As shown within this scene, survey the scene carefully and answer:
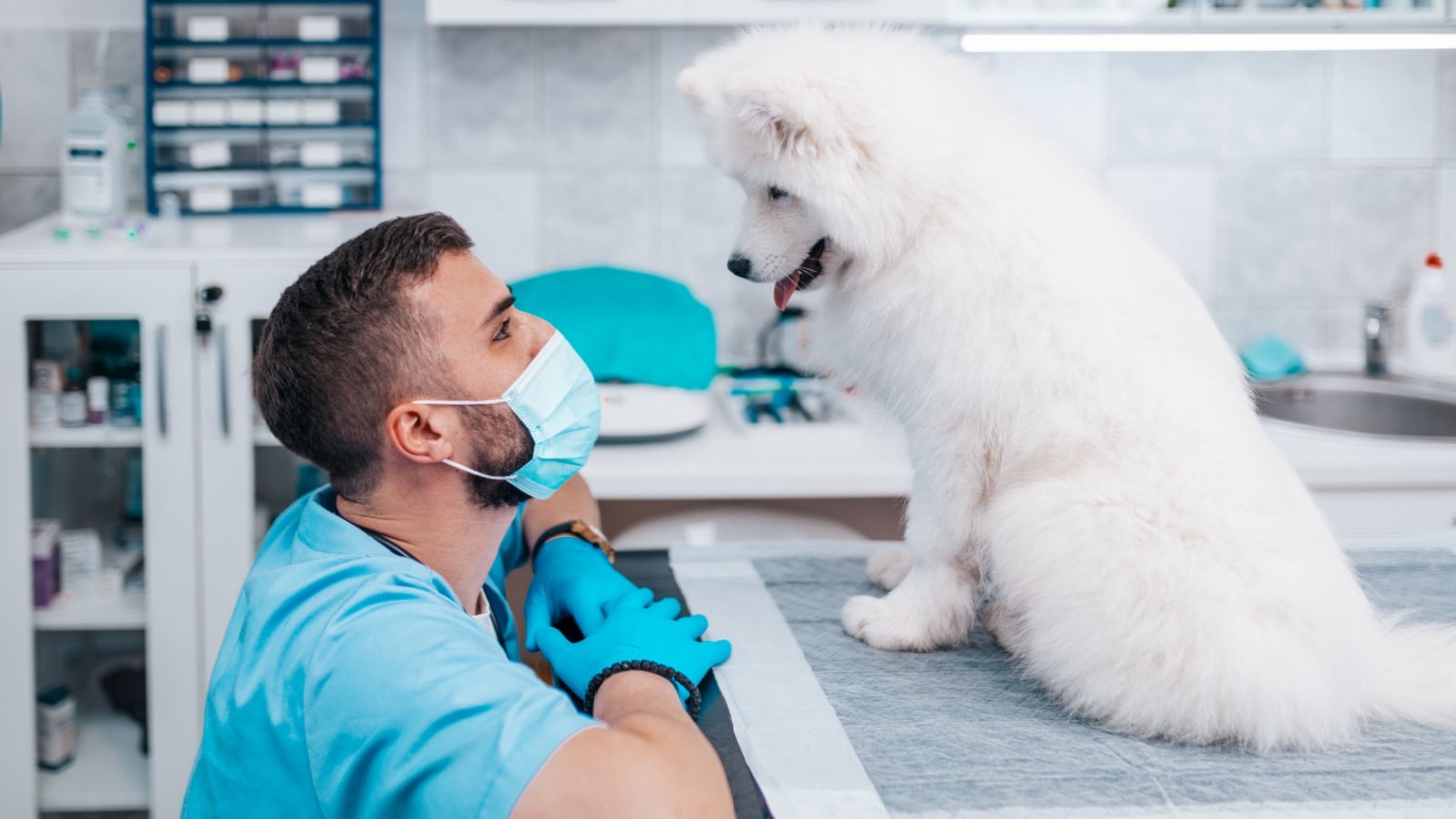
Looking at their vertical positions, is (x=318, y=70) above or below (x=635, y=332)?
above

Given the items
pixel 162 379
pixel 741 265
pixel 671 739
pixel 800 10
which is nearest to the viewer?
pixel 671 739

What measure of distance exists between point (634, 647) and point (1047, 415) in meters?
0.43

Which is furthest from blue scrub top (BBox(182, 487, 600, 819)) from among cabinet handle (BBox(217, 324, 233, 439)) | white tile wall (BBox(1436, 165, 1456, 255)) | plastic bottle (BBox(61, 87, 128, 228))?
white tile wall (BBox(1436, 165, 1456, 255))

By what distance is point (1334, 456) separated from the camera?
206 centimetres

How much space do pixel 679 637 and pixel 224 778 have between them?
413mm

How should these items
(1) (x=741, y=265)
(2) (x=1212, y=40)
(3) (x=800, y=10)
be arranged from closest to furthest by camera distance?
(1) (x=741, y=265) < (3) (x=800, y=10) < (2) (x=1212, y=40)

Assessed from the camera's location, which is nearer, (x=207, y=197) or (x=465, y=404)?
(x=465, y=404)

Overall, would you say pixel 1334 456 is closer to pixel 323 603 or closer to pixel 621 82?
pixel 621 82

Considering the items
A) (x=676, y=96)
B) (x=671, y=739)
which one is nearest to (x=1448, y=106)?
(x=676, y=96)

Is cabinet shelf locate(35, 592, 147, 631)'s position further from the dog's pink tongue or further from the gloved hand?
the dog's pink tongue

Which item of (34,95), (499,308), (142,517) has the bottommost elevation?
(142,517)

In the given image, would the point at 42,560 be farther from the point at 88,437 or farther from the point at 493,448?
the point at 493,448

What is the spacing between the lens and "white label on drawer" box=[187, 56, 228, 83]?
2.40m

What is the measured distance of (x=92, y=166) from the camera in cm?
226
